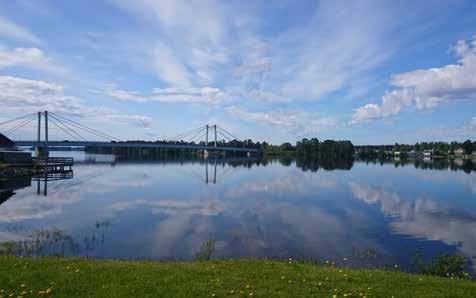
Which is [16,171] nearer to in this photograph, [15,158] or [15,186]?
[15,158]

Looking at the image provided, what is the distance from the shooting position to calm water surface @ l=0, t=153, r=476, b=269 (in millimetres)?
14570

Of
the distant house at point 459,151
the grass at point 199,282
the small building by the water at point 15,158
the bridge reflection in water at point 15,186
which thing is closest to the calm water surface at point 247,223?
the bridge reflection in water at point 15,186

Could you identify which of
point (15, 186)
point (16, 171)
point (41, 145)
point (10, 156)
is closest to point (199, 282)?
point (15, 186)

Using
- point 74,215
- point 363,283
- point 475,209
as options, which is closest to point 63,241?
point 74,215

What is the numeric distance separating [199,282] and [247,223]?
12.6m

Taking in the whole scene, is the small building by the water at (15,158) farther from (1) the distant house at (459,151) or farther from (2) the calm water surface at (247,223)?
(1) the distant house at (459,151)

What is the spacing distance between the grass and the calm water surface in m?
4.60

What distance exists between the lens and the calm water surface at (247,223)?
1457cm

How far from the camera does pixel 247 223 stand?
19969mm

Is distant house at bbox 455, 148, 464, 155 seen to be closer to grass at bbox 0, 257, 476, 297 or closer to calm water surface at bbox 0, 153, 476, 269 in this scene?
calm water surface at bbox 0, 153, 476, 269

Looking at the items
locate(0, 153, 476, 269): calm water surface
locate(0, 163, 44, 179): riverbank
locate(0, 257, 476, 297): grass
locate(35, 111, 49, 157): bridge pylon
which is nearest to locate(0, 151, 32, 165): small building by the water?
locate(0, 163, 44, 179): riverbank

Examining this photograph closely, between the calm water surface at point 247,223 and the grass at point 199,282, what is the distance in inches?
181

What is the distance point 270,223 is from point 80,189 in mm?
22329

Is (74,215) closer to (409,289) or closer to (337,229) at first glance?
(337,229)
